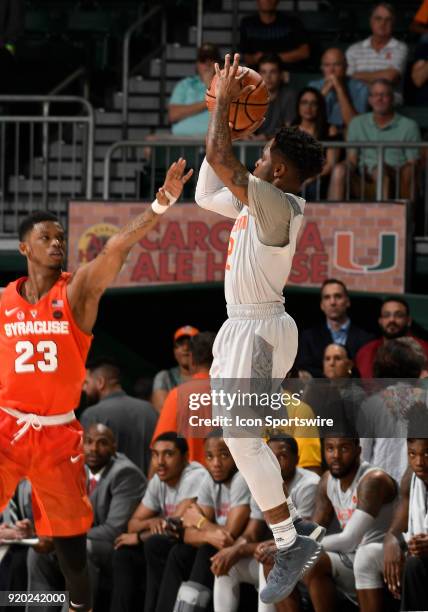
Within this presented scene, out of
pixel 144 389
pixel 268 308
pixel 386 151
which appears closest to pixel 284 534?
pixel 268 308

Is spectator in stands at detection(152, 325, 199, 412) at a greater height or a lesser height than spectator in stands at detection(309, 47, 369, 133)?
lesser

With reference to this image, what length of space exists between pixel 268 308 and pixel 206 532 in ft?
8.07

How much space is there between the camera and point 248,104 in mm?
7020

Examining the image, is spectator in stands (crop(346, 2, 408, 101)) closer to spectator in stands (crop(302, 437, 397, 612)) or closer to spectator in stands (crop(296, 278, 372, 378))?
spectator in stands (crop(296, 278, 372, 378))

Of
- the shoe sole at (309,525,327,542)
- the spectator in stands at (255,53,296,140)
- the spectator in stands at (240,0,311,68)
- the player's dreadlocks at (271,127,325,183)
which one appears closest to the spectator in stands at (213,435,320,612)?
the shoe sole at (309,525,327,542)

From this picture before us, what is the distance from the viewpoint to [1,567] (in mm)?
9758

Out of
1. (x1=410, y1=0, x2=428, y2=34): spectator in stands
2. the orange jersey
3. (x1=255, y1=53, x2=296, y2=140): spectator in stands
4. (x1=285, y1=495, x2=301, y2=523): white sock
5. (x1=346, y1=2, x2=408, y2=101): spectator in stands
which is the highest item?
(x1=410, y1=0, x2=428, y2=34): spectator in stands

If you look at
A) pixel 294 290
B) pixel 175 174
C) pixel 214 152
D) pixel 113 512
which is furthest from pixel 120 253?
pixel 294 290

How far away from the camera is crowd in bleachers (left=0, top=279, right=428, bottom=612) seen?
336 inches

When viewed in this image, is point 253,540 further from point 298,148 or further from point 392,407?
point 298,148

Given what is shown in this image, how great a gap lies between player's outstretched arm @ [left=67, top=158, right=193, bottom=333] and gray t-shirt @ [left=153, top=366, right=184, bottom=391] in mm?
3245

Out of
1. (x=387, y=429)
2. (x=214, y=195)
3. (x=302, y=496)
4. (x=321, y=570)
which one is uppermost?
(x=214, y=195)

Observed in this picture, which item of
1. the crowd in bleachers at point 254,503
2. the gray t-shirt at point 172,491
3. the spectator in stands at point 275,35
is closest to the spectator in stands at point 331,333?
the crowd in bleachers at point 254,503

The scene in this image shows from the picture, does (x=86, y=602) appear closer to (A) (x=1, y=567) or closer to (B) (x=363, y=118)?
(A) (x=1, y=567)
